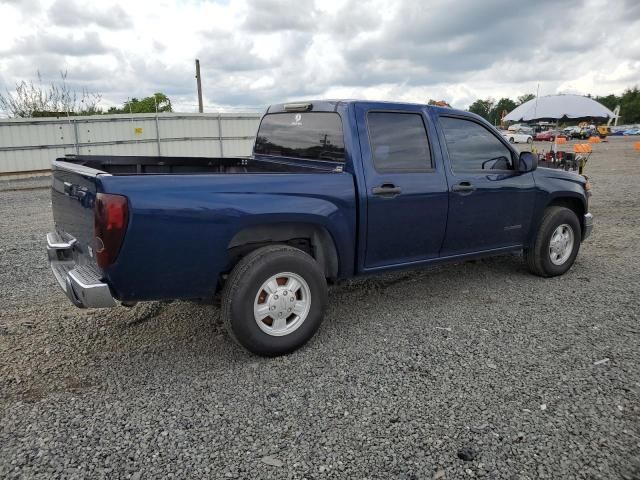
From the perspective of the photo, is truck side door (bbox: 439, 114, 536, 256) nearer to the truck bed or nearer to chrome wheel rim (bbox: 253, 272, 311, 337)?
the truck bed

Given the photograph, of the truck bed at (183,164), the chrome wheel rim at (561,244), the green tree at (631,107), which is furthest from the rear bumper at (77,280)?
the green tree at (631,107)

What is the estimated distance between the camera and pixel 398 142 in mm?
4184

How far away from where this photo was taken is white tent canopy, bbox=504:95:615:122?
521 inches

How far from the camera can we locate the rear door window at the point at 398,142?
13.2ft

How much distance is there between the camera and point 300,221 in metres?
3.59

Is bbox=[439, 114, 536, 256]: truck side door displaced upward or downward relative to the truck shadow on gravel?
upward

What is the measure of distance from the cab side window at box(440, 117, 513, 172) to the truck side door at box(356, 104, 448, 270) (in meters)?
0.23

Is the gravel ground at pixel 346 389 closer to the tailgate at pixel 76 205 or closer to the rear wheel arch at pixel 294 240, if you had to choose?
the rear wheel arch at pixel 294 240

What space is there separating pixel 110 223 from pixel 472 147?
3281 mm

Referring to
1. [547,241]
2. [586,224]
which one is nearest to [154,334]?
[547,241]

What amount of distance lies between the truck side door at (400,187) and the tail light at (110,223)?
1.81 meters

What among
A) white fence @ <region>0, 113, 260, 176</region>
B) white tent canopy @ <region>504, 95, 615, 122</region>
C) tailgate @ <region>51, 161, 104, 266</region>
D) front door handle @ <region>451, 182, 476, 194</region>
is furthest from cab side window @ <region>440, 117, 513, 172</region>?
white fence @ <region>0, 113, 260, 176</region>

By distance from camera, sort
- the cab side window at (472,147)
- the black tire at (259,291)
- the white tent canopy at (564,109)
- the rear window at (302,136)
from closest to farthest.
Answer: the black tire at (259,291) < the rear window at (302,136) < the cab side window at (472,147) < the white tent canopy at (564,109)

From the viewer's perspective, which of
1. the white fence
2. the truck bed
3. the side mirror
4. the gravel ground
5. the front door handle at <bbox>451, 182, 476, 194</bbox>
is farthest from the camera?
the white fence
